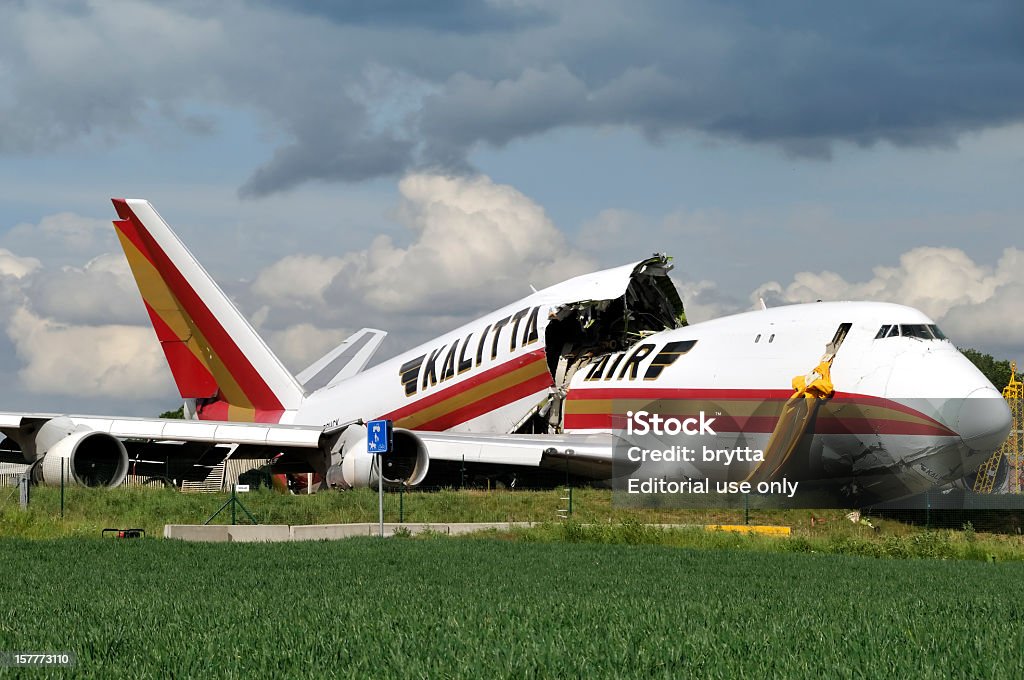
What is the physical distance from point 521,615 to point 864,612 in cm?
382

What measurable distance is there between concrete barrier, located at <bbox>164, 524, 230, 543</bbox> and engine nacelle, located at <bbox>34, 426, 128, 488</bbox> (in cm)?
716

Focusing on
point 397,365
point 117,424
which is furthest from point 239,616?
point 397,365

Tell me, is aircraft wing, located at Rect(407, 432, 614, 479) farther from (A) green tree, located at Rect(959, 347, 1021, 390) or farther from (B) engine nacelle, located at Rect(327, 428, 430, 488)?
(A) green tree, located at Rect(959, 347, 1021, 390)

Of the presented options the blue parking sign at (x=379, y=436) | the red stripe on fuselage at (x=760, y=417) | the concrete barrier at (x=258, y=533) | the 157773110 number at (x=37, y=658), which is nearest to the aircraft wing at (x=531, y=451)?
the red stripe on fuselage at (x=760, y=417)

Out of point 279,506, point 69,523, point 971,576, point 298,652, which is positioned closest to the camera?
point 298,652

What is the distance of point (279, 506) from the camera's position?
29375mm

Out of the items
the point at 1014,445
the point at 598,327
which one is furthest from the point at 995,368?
the point at 598,327

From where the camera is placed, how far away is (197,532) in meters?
25.3

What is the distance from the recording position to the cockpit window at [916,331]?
1042 inches

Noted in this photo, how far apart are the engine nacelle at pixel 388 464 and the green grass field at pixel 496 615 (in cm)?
1125

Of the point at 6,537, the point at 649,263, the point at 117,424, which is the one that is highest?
the point at 649,263

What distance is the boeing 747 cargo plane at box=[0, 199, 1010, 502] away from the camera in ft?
86.1

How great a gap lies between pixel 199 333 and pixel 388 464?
10772mm

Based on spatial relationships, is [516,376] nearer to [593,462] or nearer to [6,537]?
[593,462]
